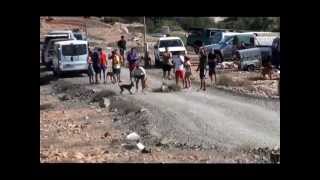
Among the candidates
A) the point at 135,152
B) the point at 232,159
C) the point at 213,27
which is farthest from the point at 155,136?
the point at 213,27

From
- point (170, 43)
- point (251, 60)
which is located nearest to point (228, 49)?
point (251, 60)

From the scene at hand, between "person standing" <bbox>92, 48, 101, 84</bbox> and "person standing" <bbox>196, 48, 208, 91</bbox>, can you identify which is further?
"person standing" <bbox>92, 48, 101, 84</bbox>

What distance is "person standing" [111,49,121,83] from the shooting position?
11.5 m

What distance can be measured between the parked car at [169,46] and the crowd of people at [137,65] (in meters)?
0.06


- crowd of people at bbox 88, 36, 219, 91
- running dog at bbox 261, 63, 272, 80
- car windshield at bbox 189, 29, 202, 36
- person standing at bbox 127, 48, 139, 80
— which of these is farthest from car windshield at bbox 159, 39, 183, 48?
running dog at bbox 261, 63, 272, 80

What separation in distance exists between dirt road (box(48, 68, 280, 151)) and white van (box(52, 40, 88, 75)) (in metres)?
0.61

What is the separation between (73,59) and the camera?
12250mm

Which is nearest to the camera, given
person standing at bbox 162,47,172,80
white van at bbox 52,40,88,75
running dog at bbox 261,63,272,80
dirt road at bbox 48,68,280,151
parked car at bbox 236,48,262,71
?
dirt road at bbox 48,68,280,151

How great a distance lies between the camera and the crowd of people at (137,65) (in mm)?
11445

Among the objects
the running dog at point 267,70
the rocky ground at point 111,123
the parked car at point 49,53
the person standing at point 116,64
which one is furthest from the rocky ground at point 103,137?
the running dog at point 267,70

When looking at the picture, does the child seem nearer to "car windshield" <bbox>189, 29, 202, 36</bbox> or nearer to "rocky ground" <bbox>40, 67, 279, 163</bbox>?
"car windshield" <bbox>189, 29, 202, 36</bbox>
